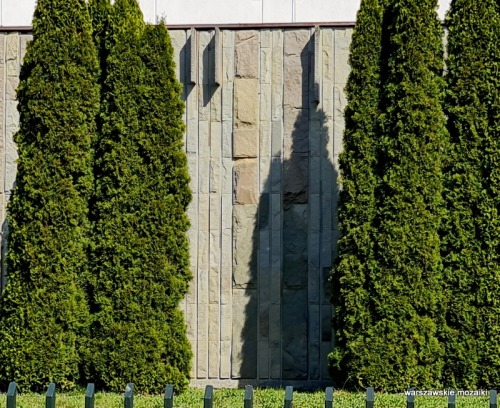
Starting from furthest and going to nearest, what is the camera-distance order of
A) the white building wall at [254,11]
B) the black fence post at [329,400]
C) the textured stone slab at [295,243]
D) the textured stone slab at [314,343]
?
the white building wall at [254,11] → the textured stone slab at [295,243] → the textured stone slab at [314,343] → the black fence post at [329,400]

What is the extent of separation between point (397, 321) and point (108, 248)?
9.54 feet

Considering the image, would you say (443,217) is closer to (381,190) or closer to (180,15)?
(381,190)

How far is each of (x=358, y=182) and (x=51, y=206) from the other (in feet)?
9.87

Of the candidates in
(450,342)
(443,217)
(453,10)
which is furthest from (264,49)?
(450,342)

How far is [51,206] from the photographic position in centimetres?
934

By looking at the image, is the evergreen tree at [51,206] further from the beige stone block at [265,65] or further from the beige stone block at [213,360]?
the beige stone block at [265,65]

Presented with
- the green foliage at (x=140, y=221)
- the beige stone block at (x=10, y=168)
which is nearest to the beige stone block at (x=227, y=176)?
the green foliage at (x=140, y=221)

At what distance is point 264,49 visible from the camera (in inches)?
418

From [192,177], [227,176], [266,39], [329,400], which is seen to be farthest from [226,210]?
[329,400]

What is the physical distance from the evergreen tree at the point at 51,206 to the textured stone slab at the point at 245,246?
1.75 meters

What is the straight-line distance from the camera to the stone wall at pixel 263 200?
34.2 feet

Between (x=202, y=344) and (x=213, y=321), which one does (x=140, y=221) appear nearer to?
(x=213, y=321)

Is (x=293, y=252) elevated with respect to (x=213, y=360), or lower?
elevated

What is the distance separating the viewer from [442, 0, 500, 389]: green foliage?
363 inches
